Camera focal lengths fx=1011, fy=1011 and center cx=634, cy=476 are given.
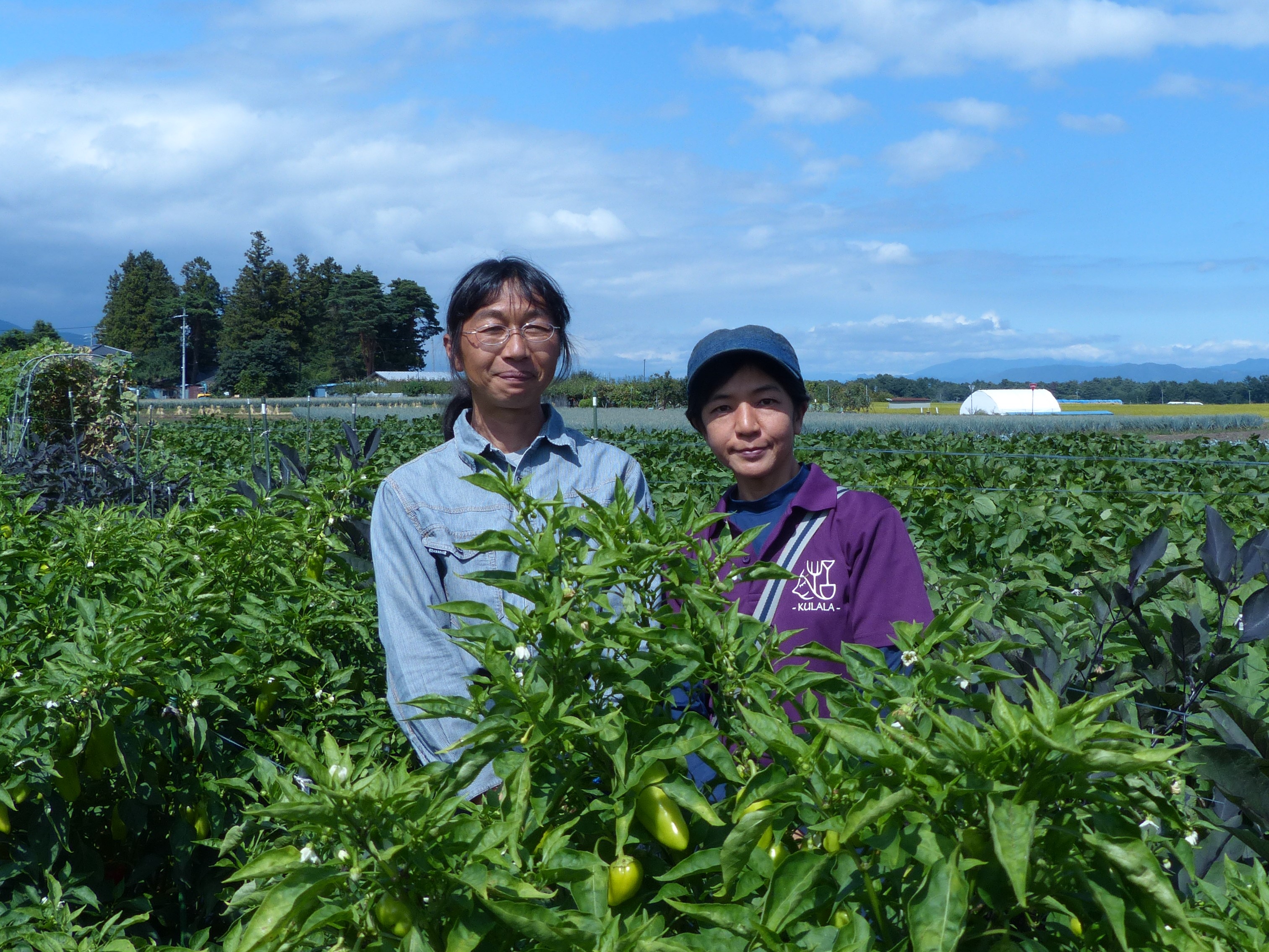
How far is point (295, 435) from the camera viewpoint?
14.3m

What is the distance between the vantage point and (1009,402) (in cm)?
7875

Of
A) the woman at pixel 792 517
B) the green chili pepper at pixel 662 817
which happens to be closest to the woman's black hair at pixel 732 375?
the woman at pixel 792 517

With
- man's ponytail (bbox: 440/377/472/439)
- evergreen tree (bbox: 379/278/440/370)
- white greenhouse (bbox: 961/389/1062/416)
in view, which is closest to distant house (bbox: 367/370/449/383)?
evergreen tree (bbox: 379/278/440/370)

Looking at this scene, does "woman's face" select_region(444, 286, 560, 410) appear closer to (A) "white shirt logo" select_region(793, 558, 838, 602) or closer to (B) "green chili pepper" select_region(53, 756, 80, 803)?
(A) "white shirt logo" select_region(793, 558, 838, 602)

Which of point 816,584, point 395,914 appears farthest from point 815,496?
point 395,914

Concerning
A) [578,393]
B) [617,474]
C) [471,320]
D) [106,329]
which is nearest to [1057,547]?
[617,474]

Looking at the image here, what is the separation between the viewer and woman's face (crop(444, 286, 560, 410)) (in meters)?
2.28

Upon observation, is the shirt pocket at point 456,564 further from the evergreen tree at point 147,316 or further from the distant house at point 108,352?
the evergreen tree at point 147,316

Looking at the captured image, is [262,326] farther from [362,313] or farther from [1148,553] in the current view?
[1148,553]

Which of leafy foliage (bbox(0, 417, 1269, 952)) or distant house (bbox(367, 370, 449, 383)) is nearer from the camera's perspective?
leafy foliage (bbox(0, 417, 1269, 952))

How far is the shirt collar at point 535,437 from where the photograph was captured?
235 cm

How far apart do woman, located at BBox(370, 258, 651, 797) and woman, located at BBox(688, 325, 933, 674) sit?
244mm

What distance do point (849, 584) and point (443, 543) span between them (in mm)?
830

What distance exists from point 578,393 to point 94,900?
4917cm
